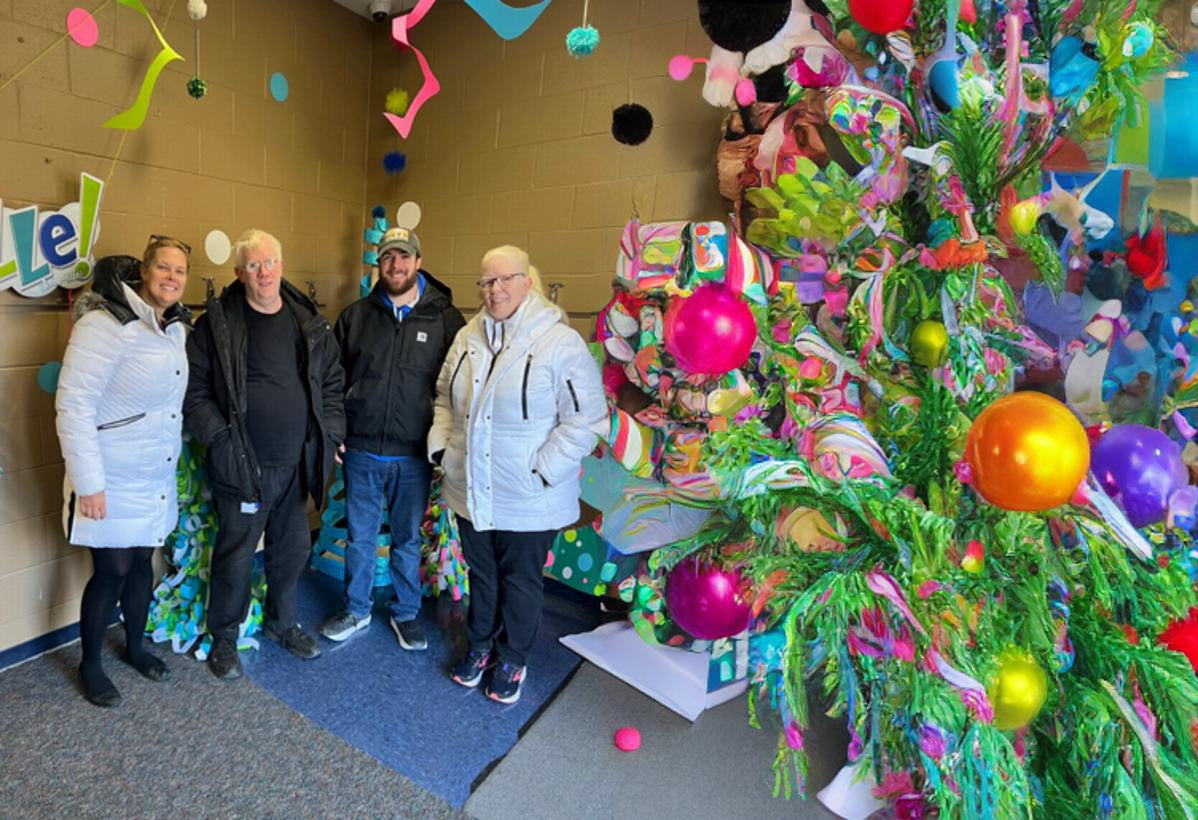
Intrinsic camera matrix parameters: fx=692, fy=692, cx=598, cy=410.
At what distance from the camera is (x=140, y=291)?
6.40 ft

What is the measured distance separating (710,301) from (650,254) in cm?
27

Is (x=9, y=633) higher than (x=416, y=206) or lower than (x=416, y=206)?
lower

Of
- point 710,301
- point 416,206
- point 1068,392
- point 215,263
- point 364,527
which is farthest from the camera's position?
point 416,206

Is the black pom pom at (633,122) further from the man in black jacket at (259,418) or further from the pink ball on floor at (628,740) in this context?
the pink ball on floor at (628,740)

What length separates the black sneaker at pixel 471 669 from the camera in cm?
222

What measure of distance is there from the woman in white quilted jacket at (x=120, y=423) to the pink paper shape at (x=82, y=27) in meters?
0.76

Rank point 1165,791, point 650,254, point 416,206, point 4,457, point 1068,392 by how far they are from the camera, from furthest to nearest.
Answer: point 416,206
point 4,457
point 650,254
point 1068,392
point 1165,791

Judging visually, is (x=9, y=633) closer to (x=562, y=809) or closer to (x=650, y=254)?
(x=562, y=809)

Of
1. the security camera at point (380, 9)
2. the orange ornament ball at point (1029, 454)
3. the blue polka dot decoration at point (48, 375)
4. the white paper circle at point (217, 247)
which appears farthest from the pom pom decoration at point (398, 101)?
the orange ornament ball at point (1029, 454)

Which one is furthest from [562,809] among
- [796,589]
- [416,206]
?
[416,206]

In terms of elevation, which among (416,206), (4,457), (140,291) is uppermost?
(416,206)

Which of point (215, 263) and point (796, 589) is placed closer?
point (796, 589)

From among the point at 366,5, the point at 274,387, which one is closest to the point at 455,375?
the point at 274,387

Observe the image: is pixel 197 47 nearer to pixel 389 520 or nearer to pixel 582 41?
pixel 582 41
